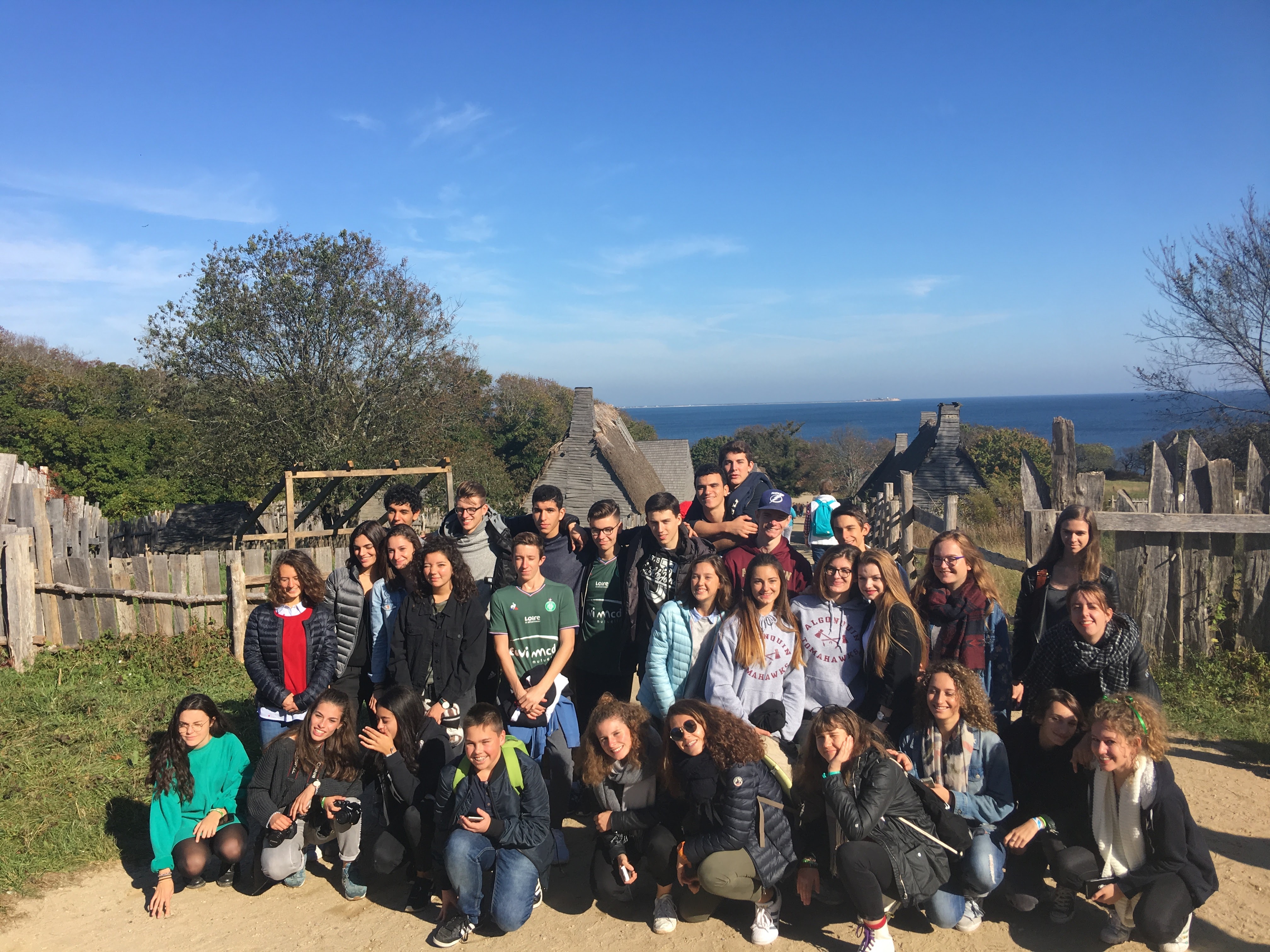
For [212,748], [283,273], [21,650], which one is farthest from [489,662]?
[283,273]

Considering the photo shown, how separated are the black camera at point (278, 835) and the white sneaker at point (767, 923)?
2.30m

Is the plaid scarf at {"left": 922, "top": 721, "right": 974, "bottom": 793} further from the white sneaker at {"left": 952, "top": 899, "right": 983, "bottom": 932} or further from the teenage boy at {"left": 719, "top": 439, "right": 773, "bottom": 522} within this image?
the teenage boy at {"left": 719, "top": 439, "right": 773, "bottom": 522}

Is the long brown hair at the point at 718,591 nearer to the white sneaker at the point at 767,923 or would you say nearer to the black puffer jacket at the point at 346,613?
the white sneaker at the point at 767,923

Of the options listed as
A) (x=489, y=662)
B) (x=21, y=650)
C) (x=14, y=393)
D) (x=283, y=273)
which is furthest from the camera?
(x=14, y=393)

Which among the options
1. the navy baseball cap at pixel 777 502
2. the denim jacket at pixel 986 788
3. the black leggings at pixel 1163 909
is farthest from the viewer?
the navy baseball cap at pixel 777 502

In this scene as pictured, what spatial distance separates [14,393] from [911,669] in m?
29.2

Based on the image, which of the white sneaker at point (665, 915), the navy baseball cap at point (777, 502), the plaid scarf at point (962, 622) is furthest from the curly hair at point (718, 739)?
the navy baseball cap at point (777, 502)

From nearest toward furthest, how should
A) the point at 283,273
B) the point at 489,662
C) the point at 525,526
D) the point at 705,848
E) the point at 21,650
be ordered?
the point at 705,848 < the point at 489,662 < the point at 525,526 < the point at 21,650 < the point at 283,273

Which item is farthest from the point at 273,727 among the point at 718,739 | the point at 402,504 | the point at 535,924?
the point at 718,739

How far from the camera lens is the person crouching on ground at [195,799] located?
4059 millimetres

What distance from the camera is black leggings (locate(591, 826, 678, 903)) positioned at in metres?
3.71

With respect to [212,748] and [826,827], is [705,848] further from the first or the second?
[212,748]

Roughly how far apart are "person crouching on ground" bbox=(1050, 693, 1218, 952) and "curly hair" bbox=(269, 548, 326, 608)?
4047mm

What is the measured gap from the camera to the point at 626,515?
63.9ft
